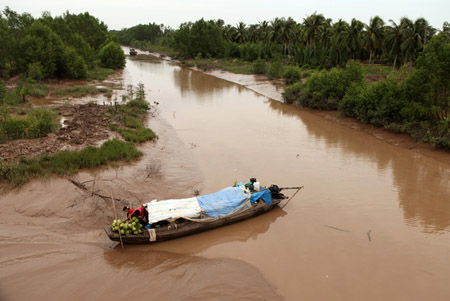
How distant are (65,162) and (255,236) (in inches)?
298

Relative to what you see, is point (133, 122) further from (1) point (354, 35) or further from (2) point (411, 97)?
(1) point (354, 35)

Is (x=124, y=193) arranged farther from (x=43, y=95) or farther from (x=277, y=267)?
(x=43, y=95)

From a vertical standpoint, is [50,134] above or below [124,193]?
above

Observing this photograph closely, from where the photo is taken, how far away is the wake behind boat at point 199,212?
27.5 feet

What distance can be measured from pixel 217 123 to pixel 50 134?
9.79m

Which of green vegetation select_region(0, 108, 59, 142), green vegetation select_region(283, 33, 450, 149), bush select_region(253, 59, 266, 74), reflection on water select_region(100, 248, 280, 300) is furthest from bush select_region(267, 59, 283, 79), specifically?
reflection on water select_region(100, 248, 280, 300)

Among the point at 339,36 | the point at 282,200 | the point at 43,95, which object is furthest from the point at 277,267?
the point at 339,36

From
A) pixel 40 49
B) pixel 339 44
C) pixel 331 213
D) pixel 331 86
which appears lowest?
pixel 331 213

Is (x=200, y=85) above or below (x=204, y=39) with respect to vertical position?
below

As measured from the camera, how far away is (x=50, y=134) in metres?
14.9

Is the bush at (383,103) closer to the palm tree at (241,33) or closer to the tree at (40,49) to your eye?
the tree at (40,49)

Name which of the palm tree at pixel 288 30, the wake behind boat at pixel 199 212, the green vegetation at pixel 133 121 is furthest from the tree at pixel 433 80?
the palm tree at pixel 288 30

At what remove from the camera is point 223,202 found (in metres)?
9.50

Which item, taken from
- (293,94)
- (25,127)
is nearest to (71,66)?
(25,127)
